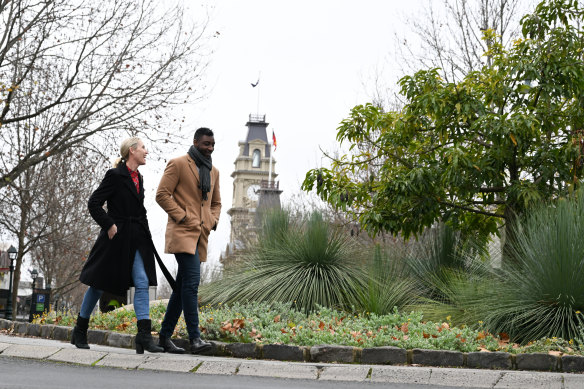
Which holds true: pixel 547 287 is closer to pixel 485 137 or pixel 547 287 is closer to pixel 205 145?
pixel 485 137

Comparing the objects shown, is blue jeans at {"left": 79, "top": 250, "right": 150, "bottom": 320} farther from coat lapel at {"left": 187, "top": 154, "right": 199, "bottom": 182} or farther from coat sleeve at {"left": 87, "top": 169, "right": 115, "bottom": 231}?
coat lapel at {"left": 187, "top": 154, "right": 199, "bottom": 182}

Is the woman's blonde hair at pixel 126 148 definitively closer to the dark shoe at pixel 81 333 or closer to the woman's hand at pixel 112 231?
the woman's hand at pixel 112 231

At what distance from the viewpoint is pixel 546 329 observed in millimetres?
7258

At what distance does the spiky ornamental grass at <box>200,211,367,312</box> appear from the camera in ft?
31.9

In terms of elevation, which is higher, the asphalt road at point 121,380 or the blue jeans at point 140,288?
the blue jeans at point 140,288

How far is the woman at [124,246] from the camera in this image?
6.20 metres

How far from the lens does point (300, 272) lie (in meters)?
10.1

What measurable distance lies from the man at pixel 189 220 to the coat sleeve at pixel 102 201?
412 mm

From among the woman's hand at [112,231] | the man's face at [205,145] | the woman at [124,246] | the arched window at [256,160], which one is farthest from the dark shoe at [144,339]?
the arched window at [256,160]

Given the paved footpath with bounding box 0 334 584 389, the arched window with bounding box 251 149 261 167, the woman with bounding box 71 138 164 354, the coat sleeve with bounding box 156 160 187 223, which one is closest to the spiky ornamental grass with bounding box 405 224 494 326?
the paved footpath with bounding box 0 334 584 389

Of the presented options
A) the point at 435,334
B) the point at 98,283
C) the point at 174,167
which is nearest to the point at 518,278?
the point at 435,334

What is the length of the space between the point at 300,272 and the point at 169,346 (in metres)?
3.84

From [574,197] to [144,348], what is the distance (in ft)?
16.5

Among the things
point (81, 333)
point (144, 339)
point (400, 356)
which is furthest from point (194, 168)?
point (400, 356)
